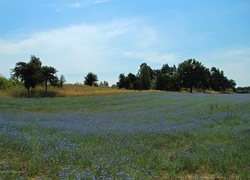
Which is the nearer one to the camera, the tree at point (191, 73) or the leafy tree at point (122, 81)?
the leafy tree at point (122, 81)

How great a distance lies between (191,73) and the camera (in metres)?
81.4

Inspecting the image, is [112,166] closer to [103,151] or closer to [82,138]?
[103,151]

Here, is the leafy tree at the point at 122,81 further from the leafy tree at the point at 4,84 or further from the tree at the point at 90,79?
the leafy tree at the point at 4,84

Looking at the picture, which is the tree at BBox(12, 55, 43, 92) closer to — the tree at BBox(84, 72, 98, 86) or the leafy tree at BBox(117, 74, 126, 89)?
the tree at BBox(84, 72, 98, 86)

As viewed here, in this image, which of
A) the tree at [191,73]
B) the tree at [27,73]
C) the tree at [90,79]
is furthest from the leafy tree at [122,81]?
the tree at [27,73]

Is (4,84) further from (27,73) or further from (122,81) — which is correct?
(122,81)

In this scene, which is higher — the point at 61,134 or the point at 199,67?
the point at 199,67

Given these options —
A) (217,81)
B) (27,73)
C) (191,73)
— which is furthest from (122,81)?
(217,81)

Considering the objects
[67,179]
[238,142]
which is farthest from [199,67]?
[67,179]

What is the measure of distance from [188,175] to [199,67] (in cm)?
7956

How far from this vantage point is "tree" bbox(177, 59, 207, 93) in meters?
80.8

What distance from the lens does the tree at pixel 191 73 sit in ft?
265

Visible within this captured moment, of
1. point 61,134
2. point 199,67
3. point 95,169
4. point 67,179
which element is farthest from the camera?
point 199,67

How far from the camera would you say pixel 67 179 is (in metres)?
4.62
